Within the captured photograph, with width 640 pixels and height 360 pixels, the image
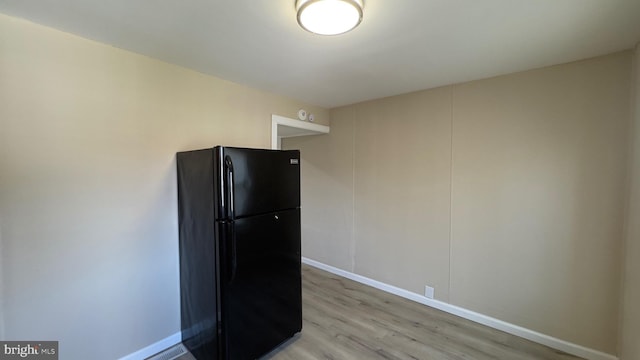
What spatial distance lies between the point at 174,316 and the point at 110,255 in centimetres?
75

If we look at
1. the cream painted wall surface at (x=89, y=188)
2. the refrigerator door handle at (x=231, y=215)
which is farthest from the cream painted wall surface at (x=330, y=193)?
the refrigerator door handle at (x=231, y=215)

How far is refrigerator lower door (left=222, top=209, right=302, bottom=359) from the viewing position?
171 cm

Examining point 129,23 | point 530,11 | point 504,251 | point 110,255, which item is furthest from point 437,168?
point 110,255

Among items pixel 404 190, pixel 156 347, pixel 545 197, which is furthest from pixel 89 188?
pixel 545 197

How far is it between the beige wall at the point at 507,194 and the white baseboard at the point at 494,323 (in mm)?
47

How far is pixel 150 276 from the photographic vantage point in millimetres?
1984

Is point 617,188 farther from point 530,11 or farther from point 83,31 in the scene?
point 83,31

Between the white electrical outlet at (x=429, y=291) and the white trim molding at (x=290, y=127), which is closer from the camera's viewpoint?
the white electrical outlet at (x=429, y=291)

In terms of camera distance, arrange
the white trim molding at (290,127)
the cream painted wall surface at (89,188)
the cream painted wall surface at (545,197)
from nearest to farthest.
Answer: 1. the cream painted wall surface at (89,188)
2. the cream painted wall surface at (545,197)
3. the white trim molding at (290,127)

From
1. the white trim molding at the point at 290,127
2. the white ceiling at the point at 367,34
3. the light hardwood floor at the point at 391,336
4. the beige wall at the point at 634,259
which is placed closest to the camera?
the white ceiling at the point at 367,34

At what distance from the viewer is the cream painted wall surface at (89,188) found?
1.48 meters

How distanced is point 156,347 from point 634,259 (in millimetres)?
3514

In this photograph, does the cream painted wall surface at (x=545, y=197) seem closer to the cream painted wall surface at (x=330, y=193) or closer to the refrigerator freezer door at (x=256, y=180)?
the cream painted wall surface at (x=330, y=193)

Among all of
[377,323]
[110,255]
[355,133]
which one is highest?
[355,133]
